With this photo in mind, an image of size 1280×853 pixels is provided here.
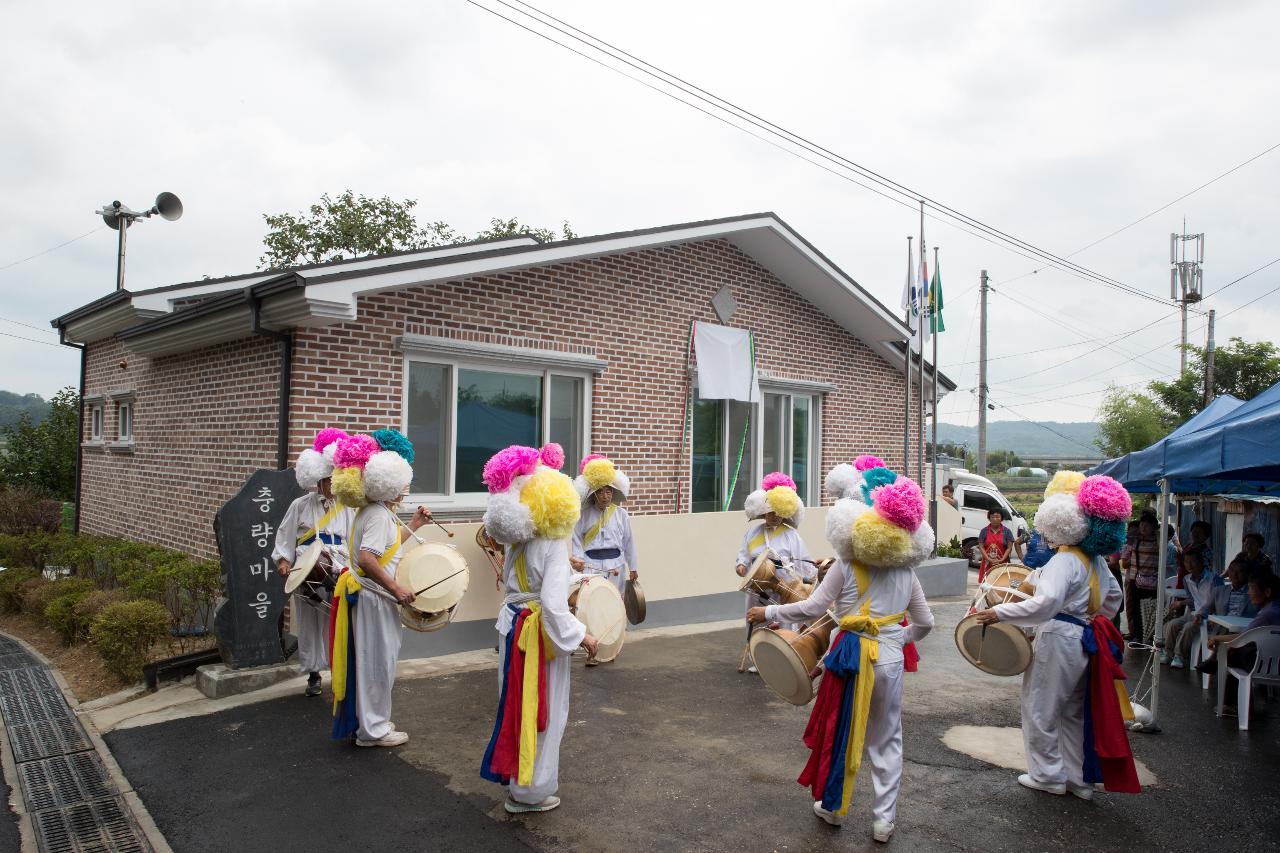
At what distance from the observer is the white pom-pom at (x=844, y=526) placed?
14.9 ft

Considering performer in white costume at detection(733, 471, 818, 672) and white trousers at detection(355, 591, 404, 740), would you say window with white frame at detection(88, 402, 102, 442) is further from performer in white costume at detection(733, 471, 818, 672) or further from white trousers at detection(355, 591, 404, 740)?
performer in white costume at detection(733, 471, 818, 672)

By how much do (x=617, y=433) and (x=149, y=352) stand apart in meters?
5.41

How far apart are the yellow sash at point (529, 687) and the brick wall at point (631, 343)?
376 centimetres

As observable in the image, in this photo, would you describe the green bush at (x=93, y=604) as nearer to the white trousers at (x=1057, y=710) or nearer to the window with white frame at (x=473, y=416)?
the window with white frame at (x=473, y=416)

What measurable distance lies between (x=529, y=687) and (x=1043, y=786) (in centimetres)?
312

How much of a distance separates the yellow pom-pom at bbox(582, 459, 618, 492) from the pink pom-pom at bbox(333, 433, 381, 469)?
2.37 metres

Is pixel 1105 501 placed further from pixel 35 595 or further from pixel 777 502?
pixel 35 595

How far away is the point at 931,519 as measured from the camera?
13.7 meters

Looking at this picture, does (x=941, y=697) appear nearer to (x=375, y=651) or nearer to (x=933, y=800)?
(x=933, y=800)

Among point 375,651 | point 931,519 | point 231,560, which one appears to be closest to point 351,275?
point 231,560

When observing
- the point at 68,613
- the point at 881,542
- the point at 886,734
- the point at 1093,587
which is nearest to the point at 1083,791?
the point at 1093,587

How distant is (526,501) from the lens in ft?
15.0

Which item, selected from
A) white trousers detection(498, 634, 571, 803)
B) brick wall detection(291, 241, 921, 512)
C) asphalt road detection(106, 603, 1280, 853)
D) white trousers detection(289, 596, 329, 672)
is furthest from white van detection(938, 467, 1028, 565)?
white trousers detection(498, 634, 571, 803)

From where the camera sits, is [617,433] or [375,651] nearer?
[375,651]
